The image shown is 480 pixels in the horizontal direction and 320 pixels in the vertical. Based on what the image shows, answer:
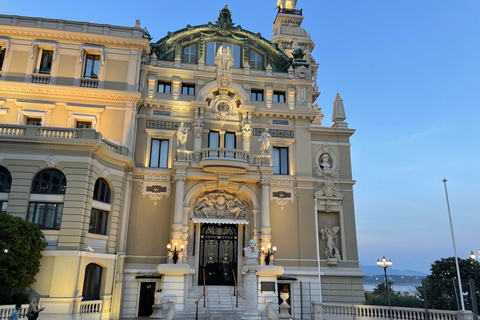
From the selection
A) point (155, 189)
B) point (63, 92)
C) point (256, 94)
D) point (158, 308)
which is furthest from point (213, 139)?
point (158, 308)

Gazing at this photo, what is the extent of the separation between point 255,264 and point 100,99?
17.3 m

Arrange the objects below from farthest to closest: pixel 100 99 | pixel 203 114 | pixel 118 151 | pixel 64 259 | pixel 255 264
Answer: pixel 203 114 < pixel 100 99 < pixel 118 151 < pixel 64 259 < pixel 255 264

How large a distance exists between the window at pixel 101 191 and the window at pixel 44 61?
10211 mm

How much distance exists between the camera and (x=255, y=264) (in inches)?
666

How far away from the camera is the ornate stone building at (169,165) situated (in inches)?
844

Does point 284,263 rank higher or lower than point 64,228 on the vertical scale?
lower

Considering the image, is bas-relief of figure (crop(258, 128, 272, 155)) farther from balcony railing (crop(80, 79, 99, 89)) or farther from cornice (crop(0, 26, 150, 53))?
balcony railing (crop(80, 79, 99, 89))

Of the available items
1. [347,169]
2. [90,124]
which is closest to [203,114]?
[90,124]

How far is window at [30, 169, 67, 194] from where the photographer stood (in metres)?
21.3

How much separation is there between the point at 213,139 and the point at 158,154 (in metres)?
4.45

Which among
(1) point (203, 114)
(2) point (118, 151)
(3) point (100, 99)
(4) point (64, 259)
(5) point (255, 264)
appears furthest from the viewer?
(1) point (203, 114)

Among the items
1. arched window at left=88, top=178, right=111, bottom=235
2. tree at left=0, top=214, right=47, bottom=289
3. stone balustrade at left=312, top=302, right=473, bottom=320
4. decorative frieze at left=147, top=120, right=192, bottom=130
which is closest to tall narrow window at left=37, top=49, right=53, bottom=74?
decorative frieze at left=147, top=120, right=192, bottom=130

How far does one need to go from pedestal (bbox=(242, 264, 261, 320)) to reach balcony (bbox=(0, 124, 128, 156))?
463 inches

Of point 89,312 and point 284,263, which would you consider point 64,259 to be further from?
point 284,263
